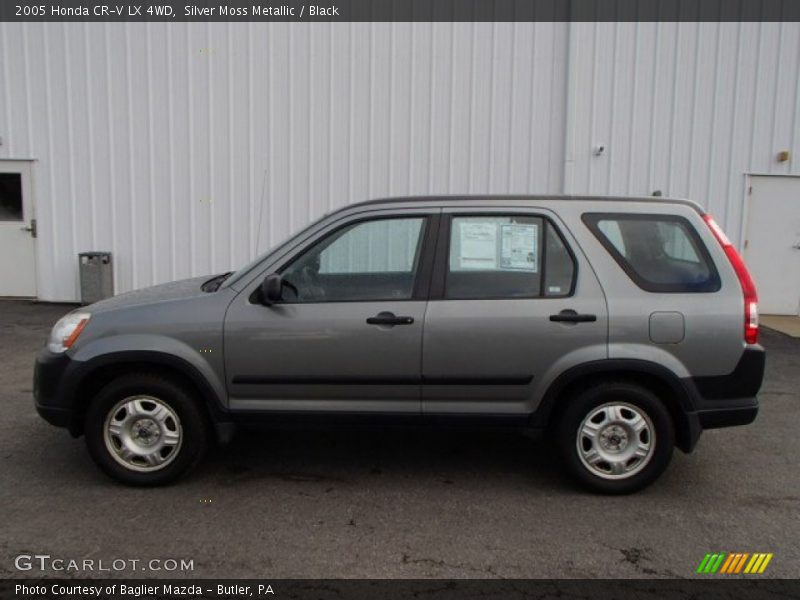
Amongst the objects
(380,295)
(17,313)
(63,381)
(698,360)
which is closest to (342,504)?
(380,295)

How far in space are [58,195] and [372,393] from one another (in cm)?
807

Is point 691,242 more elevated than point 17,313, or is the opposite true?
point 691,242

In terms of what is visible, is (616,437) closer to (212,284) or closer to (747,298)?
(747,298)

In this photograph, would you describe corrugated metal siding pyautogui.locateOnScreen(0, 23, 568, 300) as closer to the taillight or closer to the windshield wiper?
the windshield wiper

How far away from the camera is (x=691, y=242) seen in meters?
3.85

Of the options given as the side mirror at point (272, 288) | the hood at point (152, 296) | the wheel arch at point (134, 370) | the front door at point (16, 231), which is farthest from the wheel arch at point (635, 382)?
the front door at point (16, 231)

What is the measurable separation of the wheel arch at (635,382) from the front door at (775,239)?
7047 millimetres

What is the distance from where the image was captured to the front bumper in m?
3.84

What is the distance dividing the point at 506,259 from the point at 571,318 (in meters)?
0.50

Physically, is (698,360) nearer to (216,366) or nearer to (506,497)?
(506,497)

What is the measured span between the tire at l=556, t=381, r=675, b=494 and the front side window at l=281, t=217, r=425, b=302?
3.94ft

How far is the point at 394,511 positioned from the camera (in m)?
3.69
